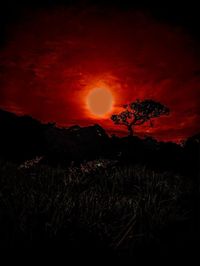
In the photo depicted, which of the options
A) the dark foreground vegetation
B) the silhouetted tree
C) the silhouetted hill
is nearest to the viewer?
the dark foreground vegetation

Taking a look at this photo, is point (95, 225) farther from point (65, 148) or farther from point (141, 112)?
point (141, 112)

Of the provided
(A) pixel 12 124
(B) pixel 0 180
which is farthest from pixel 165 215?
(A) pixel 12 124

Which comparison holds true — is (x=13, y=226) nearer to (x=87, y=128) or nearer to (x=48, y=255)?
(x=48, y=255)

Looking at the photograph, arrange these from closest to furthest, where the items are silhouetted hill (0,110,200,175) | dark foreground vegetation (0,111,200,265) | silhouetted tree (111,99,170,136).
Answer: dark foreground vegetation (0,111,200,265)
silhouetted hill (0,110,200,175)
silhouetted tree (111,99,170,136)

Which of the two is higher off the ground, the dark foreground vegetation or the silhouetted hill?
the silhouetted hill

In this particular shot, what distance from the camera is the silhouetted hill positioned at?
1903cm

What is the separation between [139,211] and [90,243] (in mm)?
1201

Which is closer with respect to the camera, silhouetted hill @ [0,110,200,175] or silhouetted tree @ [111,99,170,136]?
silhouetted hill @ [0,110,200,175]

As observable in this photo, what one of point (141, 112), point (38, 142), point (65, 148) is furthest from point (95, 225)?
point (141, 112)

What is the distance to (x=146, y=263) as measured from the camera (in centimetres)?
281

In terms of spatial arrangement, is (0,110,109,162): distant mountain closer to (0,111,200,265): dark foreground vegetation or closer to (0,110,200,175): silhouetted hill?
(0,110,200,175): silhouetted hill

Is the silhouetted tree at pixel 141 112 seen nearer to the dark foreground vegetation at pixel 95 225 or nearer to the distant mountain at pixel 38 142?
the distant mountain at pixel 38 142

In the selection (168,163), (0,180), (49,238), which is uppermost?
(168,163)

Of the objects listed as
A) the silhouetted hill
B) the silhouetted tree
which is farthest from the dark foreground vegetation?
the silhouetted tree
